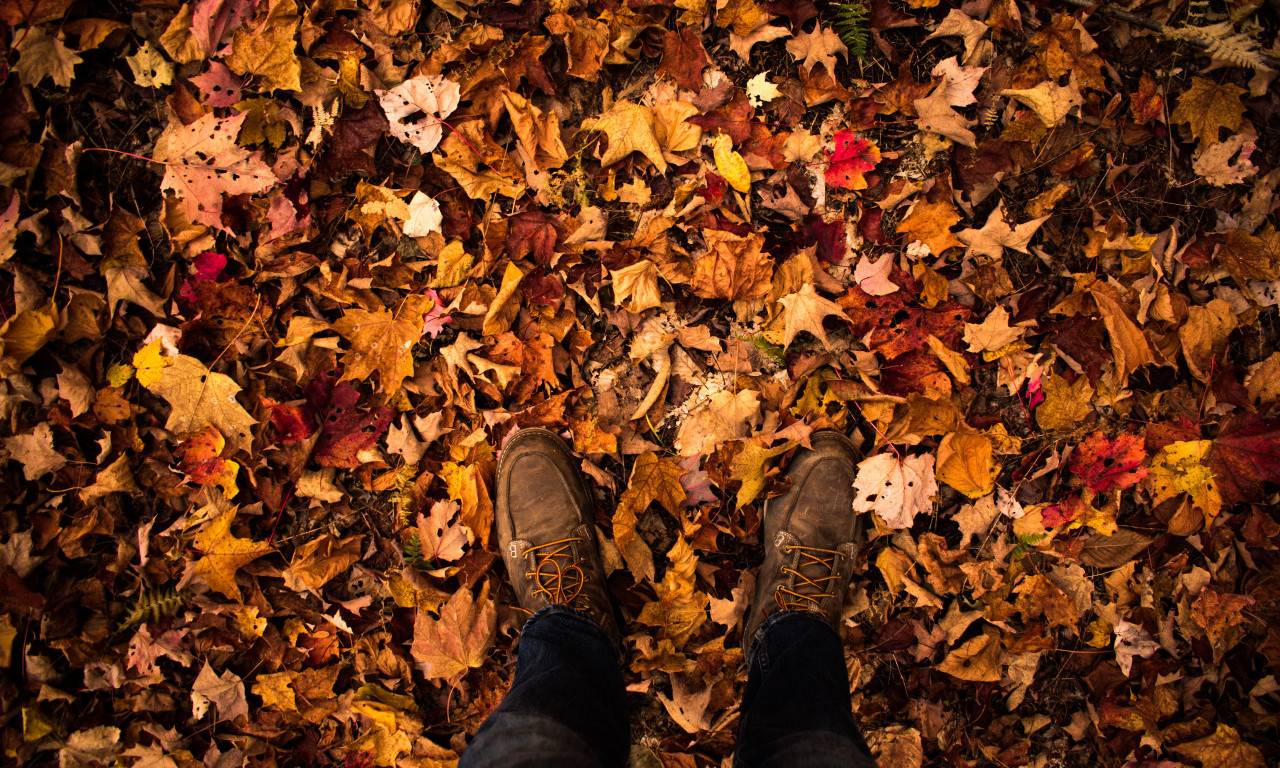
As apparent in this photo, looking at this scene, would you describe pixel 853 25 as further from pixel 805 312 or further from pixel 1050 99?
pixel 805 312

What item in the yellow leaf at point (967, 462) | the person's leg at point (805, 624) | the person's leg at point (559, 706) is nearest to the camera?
the person's leg at point (559, 706)

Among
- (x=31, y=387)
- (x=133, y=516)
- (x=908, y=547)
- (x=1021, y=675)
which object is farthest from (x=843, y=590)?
(x=31, y=387)

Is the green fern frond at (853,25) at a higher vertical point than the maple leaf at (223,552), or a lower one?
higher

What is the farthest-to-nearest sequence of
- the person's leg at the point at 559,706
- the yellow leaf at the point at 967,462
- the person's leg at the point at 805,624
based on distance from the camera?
1. the yellow leaf at the point at 967,462
2. the person's leg at the point at 805,624
3. the person's leg at the point at 559,706

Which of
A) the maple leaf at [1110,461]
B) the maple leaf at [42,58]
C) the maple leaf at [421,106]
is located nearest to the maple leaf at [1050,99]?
the maple leaf at [1110,461]

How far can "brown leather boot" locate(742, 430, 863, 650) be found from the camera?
201cm

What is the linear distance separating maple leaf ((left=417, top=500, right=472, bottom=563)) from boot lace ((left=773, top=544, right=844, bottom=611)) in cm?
116

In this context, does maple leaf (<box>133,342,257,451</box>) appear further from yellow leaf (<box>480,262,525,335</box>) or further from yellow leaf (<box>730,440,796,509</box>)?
yellow leaf (<box>730,440,796,509</box>)

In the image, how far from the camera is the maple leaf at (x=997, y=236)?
197 cm

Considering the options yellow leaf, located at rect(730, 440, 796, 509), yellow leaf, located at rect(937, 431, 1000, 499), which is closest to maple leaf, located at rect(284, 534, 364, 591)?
yellow leaf, located at rect(730, 440, 796, 509)

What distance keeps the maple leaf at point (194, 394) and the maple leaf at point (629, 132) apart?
5.20 ft

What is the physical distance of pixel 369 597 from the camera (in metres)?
2.06

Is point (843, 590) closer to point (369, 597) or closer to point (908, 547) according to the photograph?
point (908, 547)

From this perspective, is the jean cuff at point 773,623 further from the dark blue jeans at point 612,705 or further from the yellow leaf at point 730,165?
the yellow leaf at point 730,165
